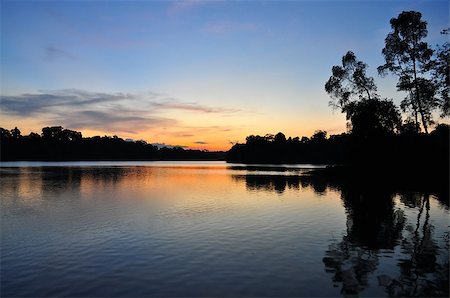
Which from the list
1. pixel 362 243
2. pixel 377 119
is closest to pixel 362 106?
pixel 377 119

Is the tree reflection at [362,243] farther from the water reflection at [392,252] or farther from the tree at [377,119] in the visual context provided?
the tree at [377,119]

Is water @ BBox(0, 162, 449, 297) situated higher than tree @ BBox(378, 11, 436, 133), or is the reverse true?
tree @ BBox(378, 11, 436, 133)

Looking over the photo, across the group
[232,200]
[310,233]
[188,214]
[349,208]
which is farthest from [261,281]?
[232,200]

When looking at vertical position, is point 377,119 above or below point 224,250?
above

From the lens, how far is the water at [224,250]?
12727 mm

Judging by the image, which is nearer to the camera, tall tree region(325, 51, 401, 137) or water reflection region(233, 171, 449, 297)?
water reflection region(233, 171, 449, 297)

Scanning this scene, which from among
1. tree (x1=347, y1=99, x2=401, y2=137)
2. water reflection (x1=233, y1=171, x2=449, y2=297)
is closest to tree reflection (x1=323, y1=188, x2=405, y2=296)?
water reflection (x1=233, y1=171, x2=449, y2=297)

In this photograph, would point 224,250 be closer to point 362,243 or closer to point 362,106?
point 362,243

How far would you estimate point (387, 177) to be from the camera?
5822 cm

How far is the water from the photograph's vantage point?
41.8ft

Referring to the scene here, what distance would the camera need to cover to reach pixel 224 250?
58.3ft

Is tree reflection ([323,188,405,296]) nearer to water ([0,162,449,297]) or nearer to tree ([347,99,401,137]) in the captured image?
water ([0,162,449,297])

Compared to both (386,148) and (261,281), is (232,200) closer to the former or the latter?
(261,281)

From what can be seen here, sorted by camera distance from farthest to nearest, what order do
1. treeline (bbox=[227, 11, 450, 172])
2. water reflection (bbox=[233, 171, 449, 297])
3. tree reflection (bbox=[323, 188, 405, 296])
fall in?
treeline (bbox=[227, 11, 450, 172]) < tree reflection (bbox=[323, 188, 405, 296]) < water reflection (bbox=[233, 171, 449, 297])
